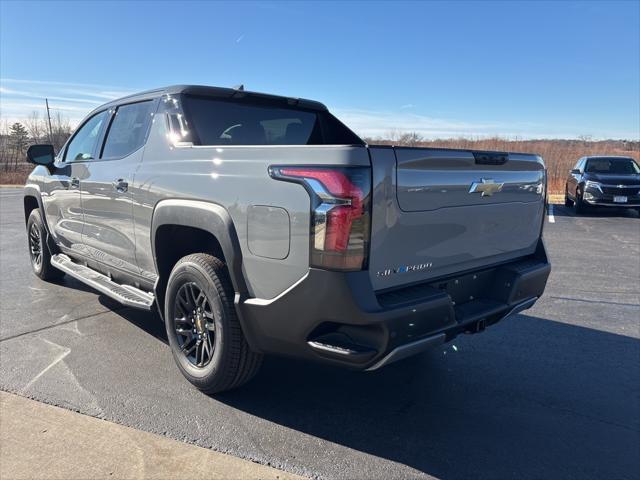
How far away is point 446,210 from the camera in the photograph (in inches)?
110

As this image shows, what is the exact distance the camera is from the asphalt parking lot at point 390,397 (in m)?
2.68

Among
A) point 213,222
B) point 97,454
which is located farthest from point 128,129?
point 97,454

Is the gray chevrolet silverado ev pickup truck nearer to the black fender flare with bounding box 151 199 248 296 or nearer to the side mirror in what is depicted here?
the black fender flare with bounding box 151 199 248 296

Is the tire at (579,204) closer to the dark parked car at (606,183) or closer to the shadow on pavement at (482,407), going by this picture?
the dark parked car at (606,183)

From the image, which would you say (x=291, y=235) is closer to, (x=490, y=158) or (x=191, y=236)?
(x=191, y=236)

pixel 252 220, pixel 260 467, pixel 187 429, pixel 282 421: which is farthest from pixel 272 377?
pixel 252 220

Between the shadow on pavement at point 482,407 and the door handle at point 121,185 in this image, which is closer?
the shadow on pavement at point 482,407

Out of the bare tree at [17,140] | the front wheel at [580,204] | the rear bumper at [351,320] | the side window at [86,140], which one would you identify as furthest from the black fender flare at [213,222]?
the bare tree at [17,140]

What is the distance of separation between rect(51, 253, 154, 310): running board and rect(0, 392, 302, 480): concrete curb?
0.94 meters

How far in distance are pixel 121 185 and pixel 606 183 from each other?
12.8m

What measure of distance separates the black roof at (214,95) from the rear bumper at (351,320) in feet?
6.00

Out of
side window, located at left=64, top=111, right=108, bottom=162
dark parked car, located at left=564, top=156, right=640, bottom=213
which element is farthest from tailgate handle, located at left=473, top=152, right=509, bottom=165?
dark parked car, located at left=564, top=156, right=640, bottom=213

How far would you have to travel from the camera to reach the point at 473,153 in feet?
9.62

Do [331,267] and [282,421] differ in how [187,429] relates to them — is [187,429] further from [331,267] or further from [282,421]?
[331,267]
